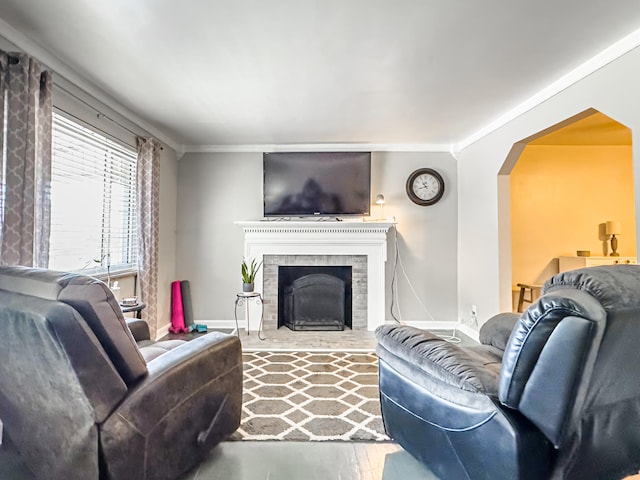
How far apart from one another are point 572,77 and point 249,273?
359 cm

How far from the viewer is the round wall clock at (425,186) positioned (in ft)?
14.4

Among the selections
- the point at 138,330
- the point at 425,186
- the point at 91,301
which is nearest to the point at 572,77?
the point at 425,186

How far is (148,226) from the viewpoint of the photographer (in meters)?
3.50

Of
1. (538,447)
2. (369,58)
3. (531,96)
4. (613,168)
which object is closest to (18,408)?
(538,447)

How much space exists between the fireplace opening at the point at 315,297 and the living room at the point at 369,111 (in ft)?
1.80

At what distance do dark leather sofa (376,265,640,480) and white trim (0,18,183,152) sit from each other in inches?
114

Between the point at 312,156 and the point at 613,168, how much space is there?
12.4 ft

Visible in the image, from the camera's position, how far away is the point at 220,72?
251 cm

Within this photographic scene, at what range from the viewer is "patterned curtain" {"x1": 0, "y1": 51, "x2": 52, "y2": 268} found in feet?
6.25

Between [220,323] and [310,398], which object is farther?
[220,323]

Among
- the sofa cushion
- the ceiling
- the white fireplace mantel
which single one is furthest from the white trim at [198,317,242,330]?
the ceiling

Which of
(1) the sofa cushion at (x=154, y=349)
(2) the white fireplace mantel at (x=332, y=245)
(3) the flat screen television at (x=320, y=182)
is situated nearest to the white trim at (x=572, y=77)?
(3) the flat screen television at (x=320, y=182)

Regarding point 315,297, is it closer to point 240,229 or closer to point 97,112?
point 240,229

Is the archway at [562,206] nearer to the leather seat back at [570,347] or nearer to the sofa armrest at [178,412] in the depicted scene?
the leather seat back at [570,347]
